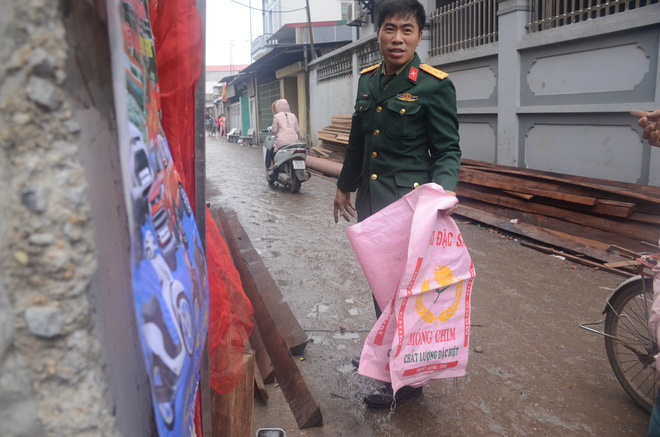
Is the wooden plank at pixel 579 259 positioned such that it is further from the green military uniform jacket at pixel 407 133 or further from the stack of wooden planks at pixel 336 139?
the stack of wooden planks at pixel 336 139

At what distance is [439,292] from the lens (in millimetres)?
2166

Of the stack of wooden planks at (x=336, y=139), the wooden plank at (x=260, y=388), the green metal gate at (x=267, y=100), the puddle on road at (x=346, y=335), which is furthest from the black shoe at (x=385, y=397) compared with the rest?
the green metal gate at (x=267, y=100)

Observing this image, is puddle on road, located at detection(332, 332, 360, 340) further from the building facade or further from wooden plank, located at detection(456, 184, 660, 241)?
the building facade

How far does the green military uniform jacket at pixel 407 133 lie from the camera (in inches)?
96.7

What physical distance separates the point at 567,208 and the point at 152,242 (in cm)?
587

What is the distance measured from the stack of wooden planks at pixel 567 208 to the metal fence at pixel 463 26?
8.36ft

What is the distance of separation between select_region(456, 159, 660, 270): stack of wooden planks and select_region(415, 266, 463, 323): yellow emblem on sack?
334 cm

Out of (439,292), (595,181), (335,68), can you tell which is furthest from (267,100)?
(439,292)

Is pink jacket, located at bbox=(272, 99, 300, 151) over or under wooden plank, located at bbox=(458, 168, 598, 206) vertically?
over

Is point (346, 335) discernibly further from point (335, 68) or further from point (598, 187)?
point (335, 68)

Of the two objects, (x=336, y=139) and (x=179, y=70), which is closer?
(x=179, y=70)

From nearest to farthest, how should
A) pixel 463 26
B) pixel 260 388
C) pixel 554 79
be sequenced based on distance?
1. pixel 260 388
2. pixel 554 79
3. pixel 463 26

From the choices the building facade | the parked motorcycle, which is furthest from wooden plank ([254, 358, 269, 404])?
the parked motorcycle

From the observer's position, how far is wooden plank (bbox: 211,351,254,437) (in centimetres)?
176
